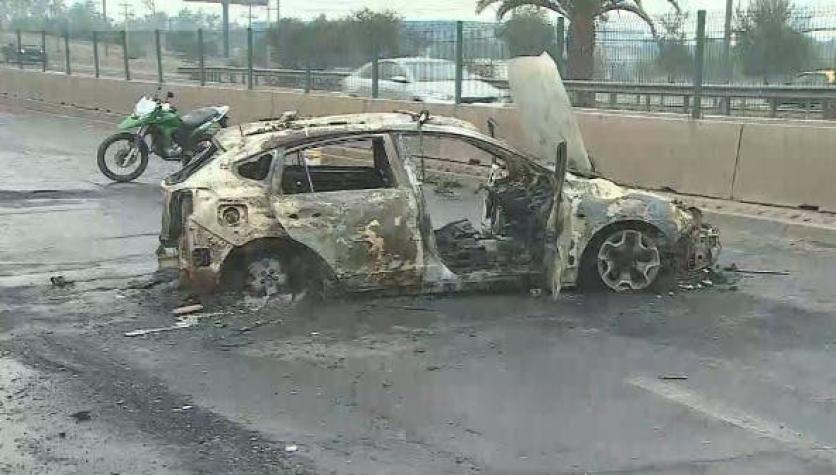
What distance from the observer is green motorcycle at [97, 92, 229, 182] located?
48.5 ft

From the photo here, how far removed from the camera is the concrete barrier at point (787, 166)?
1057 cm

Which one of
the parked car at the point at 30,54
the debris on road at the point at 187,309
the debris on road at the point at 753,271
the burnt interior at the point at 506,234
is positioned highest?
the parked car at the point at 30,54

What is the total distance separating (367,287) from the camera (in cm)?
743

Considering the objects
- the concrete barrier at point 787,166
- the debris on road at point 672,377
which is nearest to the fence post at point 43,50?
the concrete barrier at point 787,166

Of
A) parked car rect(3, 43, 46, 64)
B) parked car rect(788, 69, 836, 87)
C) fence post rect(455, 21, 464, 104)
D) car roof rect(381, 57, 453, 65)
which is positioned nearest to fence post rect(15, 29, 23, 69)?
parked car rect(3, 43, 46, 64)

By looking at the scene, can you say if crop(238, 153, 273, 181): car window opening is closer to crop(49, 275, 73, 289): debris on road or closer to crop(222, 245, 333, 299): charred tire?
crop(222, 245, 333, 299): charred tire

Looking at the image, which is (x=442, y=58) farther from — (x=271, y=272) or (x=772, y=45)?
(x=271, y=272)

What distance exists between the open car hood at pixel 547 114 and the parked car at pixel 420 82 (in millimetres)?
7238

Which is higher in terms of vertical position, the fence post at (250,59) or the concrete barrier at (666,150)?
the fence post at (250,59)

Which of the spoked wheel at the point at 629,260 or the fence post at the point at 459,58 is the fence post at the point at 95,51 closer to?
the fence post at the point at 459,58

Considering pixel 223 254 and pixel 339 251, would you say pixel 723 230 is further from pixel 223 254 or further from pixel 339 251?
pixel 223 254

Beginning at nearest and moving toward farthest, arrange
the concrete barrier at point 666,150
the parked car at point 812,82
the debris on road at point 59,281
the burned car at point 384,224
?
the burned car at point 384,224
the debris on road at point 59,281
the concrete barrier at point 666,150
the parked car at point 812,82

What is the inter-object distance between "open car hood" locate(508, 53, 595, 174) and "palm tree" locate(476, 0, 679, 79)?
6179 mm

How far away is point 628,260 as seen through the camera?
7.68 m
